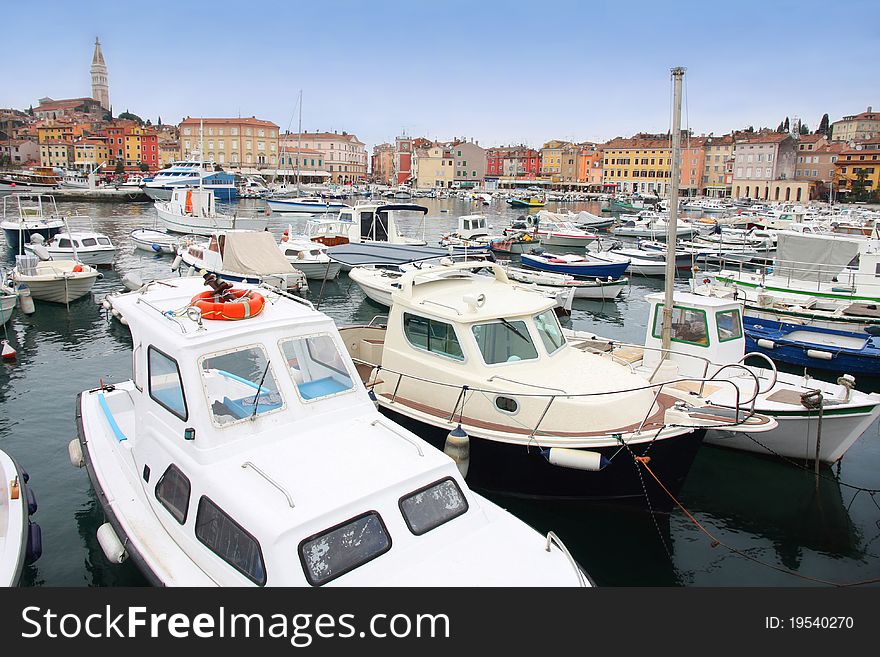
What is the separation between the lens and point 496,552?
582cm

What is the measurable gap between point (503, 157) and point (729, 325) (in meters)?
154

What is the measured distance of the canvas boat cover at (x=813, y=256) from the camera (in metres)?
21.3

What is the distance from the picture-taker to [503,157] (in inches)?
6304

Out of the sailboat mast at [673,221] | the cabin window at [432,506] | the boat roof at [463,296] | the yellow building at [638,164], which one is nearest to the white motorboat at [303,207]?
the sailboat mast at [673,221]

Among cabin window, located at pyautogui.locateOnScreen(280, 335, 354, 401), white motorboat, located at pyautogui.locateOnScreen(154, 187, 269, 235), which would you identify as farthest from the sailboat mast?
white motorboat, located at pyautogui.locateOnScreen(154, 187, 269, 235)

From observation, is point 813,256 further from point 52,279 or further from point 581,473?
point 52,279

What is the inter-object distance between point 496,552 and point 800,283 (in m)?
20.3

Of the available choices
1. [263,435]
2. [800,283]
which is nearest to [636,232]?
[800,283]

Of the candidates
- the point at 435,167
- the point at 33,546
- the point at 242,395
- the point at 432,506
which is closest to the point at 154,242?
the point at 33,546

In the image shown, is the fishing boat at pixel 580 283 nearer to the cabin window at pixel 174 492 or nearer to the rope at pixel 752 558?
the rope at pixel 752 558

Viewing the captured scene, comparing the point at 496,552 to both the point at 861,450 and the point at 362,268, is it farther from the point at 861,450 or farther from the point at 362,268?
the point at 362,268

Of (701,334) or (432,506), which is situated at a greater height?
(701,334)

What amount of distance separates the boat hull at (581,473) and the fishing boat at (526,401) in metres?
0.02

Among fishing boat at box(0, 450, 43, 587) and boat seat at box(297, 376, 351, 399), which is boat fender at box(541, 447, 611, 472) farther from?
fishing boat at box(0, 450, 43, 587)
